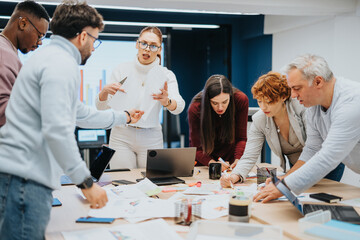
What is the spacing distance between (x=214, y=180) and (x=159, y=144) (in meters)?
0.59

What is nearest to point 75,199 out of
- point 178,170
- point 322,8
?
point 178,170

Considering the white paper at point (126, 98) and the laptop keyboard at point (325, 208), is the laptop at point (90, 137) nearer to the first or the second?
the white paper at point (126, 98)

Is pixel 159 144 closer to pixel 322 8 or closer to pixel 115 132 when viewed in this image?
pixel 115 132

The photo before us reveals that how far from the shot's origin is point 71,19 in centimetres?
145

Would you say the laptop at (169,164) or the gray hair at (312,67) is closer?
the gray hair at (312,67)

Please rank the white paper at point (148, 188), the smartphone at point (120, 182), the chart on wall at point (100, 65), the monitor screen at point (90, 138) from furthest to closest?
the chart on wall at point (100, 65), the monitor screen at point (90, 138), the smartphone at point (120, 182), the white paper at point (148, 188)

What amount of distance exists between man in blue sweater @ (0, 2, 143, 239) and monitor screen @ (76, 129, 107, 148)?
13.1 feet

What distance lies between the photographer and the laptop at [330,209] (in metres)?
1.55

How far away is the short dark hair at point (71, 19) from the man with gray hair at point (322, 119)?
1102mm

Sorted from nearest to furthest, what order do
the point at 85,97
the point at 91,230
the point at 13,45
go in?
the point at 91,230
the point at 13,45
the point at 85,97

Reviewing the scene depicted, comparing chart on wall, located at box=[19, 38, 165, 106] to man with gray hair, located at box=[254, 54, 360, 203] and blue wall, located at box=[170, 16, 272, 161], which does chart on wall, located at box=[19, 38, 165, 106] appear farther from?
man with gray hair, located at box=[254, 54, 360, 203]

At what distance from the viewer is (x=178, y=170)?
2410 mm

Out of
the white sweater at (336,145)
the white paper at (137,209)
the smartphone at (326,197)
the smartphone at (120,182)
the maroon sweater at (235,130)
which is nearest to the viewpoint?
the white paper at (137,209)

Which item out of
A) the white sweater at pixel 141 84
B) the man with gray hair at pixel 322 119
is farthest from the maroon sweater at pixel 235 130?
the man with gray hair at pixel 322 119
